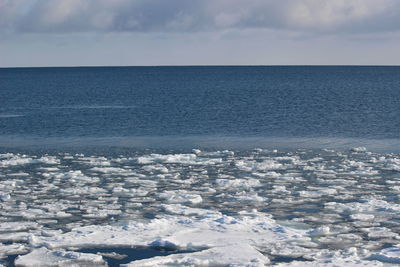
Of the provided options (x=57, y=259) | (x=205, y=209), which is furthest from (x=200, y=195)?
(x=57, y=259)

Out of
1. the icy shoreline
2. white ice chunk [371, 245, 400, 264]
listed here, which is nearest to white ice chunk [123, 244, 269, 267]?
Answer: the icy shoreline

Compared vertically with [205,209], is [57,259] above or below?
below

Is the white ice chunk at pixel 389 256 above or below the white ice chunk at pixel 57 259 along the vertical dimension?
above

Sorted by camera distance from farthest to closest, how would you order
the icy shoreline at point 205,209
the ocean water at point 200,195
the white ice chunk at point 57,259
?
1. the ocean water at point 200,195
2. the icy shoreline at point 205,209
3. the white ice chunk at point 57,259

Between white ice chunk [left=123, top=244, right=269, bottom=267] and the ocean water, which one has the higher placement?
the ocean water

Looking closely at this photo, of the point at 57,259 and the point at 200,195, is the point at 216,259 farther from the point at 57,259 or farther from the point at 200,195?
the point at 200,195

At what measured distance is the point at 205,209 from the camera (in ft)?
53.8

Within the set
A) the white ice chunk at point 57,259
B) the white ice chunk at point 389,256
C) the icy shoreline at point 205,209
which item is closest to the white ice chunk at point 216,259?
the icy shoreline at point 205,209

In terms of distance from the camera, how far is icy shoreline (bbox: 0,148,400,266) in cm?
1257

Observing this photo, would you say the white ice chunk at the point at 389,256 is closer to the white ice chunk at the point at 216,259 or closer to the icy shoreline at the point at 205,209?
the icy shoreline at the point at 205,209

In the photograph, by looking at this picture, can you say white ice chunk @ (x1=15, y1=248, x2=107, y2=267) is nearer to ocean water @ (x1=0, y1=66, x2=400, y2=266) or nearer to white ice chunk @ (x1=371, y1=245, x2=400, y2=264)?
ocean water @ (x1=0, y1=66, x2=400, y2=266)

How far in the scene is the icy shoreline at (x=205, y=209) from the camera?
1257 cm

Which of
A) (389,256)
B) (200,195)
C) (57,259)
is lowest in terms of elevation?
Answer: (57,259)

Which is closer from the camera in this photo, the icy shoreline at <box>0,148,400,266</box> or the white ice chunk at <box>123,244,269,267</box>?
the white ice chunk at <box>123,244,269,267</box>
